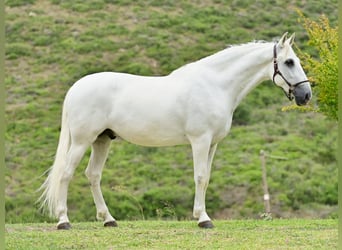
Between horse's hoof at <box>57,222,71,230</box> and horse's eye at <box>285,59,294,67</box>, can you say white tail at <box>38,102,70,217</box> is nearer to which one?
horse's hoof at <box>57,222,71,230</box>

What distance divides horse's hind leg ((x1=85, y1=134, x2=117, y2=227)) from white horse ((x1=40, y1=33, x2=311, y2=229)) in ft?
0.04

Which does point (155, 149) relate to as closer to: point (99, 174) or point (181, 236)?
point (99, 174)

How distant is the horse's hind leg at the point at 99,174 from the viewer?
320 inches

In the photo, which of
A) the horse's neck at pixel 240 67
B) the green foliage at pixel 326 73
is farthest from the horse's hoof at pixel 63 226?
the green foliage at pixel 326 73

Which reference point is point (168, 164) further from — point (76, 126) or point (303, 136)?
point (76, 126)

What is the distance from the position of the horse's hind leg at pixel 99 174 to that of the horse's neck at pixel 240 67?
63.7 inches

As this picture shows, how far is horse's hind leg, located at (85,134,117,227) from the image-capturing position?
8125 mm

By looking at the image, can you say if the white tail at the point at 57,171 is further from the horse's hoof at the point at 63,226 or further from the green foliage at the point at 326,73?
the green foliage at the point at 326,73

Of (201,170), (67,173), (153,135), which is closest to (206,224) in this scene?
(201,170)

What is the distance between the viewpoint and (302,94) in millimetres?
7605

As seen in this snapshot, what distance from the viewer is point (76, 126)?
7879mm

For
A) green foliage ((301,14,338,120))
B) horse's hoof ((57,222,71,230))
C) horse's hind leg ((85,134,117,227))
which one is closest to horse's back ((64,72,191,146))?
horse's hind leg ((85,134,117,227))

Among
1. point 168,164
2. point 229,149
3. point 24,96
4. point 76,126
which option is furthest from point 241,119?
point 76,126

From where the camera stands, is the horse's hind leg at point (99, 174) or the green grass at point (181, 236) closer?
the green grass at point (181, 236)
